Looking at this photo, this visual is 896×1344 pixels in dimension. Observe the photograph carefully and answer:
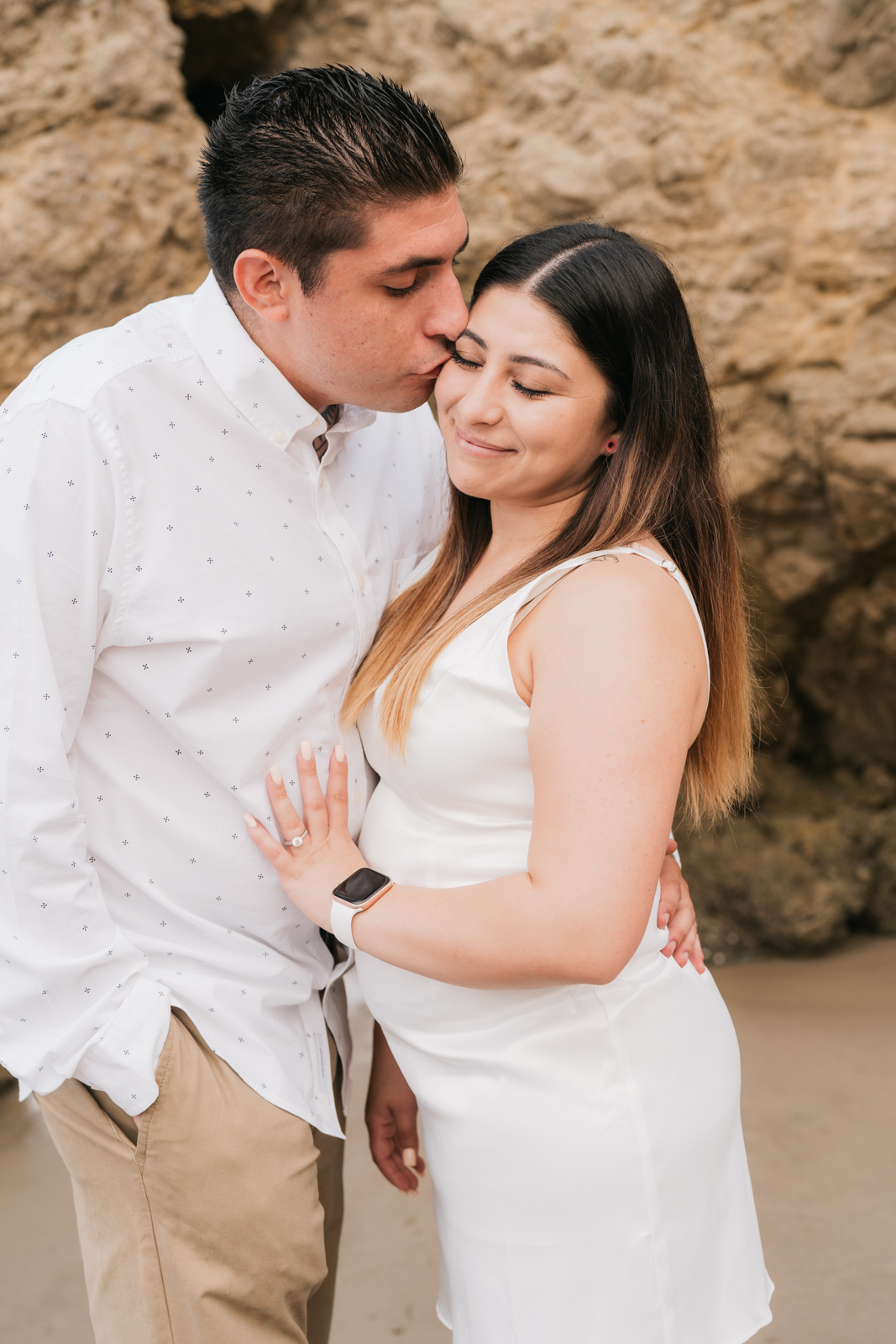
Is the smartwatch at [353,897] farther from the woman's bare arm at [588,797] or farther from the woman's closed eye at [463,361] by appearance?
the woman's closed eye at [463,361]

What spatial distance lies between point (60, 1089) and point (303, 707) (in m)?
0.70

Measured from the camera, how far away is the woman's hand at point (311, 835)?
1646 millimetres

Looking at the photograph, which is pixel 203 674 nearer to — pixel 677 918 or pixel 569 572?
pixel 569 572

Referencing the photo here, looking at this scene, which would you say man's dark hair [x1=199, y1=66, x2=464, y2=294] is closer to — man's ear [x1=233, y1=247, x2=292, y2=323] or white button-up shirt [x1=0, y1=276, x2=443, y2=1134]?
man's ear [x1=233, y1=247, x2=292, y2=323]

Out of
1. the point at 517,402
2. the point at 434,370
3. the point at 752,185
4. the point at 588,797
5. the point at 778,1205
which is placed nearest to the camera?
the point at 588,797

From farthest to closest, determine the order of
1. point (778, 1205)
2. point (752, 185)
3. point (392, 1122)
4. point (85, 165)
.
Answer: point (752, 185) < point (85, 165) < point (778, 1205) < point (392, 1122)

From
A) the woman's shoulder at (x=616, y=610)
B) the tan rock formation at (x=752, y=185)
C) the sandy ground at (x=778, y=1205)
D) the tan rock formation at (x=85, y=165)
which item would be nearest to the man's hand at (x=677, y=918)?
the woman's shoulder at (x=616, y=610)

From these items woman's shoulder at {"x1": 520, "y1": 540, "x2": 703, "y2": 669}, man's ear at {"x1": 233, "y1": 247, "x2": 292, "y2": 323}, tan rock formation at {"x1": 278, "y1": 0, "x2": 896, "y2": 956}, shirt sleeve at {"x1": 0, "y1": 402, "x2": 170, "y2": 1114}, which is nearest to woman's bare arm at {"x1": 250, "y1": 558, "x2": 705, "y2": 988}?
woman's shoulder at {"x1": 520, "y1": 540, "x2": 703, "y2": 669}

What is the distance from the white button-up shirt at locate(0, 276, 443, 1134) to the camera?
1.49 metres

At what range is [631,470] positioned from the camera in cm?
166

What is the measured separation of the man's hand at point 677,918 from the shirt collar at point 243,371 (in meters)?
0.90

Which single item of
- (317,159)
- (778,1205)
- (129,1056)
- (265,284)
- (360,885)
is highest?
(317,159)

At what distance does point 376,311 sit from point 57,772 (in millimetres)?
832

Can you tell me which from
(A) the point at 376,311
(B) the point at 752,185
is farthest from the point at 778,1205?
(B) the point at 752,185
